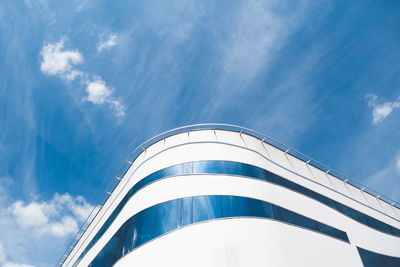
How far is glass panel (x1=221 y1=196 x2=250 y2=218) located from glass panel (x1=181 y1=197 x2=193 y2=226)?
2.15m

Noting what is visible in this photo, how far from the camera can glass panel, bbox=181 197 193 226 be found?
47.1 ft

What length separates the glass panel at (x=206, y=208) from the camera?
1450 centimetres

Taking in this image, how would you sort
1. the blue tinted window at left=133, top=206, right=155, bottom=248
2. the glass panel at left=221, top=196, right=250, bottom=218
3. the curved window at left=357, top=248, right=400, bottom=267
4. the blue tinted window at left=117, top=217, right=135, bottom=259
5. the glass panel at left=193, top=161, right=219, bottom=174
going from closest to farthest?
1. the blue tinted window at left=133, top=206, right=155, bottom=248
2. the glass panel at left=221, top=196, right=250, bottom=218
3. the blue tinted window at left=117, top=217, right=135, bottom=259
4. the glass panel at left=193, top=161, right=219, bottom=174
5. the curved window at left=357, top=248, right=400, bottom=267

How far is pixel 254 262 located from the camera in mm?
12742

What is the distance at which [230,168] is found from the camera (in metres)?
18.3

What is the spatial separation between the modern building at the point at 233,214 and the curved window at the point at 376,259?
9 centimetres

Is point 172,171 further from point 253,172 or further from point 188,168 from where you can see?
point 253,172

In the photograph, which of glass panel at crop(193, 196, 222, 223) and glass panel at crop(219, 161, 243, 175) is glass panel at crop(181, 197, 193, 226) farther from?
glass panel at crop(219, 161, 243, 175)

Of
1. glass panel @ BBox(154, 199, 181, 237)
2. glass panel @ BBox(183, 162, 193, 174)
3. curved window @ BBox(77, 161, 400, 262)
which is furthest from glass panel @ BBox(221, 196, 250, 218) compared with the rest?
glass panel @ BBox(183, 162, 193, 174)

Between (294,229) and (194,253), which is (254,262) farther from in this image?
(294,229)

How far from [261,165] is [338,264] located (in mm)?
8696

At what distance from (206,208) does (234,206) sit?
6.38ft

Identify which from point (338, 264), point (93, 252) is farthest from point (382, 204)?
point (93, 252)

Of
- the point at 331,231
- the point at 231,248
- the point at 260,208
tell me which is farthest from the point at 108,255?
the point at 331,231
